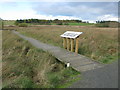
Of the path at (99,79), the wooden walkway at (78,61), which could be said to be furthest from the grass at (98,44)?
the path at (99,79)

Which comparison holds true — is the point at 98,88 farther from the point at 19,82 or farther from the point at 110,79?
the point at 19,82

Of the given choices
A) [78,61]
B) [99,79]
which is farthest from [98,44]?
[99,79]

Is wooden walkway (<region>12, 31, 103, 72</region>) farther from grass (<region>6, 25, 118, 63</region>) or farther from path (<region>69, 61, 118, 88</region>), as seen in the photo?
grass (<region>6, 25, 118, 63</region>)

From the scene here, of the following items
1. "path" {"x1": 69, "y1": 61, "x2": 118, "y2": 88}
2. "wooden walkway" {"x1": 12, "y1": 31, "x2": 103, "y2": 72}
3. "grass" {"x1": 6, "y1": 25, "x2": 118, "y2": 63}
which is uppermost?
"grass" {"x1": 6, "y1": 25, "x2": 118, "y2": 63}

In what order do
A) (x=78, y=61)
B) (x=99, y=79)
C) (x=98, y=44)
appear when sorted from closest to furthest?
(x=99, y=79)
(x=78, y=61)
(x=98, y=44)

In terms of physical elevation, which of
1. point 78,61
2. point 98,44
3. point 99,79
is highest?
point 98,44

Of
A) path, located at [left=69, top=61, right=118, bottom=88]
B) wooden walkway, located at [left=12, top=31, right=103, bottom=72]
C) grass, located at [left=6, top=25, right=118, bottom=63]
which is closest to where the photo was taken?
path, located at [left=69, top=61, right=118, bottom=88]

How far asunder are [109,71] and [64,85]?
2.00 m

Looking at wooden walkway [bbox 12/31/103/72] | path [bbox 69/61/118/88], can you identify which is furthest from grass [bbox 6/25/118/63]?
path [bbox 69/61/118/88]

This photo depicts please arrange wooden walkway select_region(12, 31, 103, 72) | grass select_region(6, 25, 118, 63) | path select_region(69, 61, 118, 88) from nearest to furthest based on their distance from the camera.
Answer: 1. path select_region(69, 61, 118, 88)
2. wooden walkway select_region(12, 31, 103, 72)
3. grass select_region(6, 25, 118, 63)

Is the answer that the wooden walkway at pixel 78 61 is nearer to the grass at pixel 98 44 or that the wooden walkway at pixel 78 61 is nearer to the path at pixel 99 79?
the path at pixel 99 79

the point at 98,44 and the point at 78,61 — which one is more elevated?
the point at 98,44

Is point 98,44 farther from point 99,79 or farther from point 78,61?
point 99,79

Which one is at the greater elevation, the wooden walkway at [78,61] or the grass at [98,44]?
the grass at [98,44]
